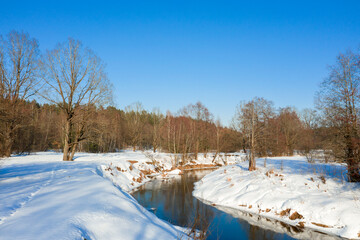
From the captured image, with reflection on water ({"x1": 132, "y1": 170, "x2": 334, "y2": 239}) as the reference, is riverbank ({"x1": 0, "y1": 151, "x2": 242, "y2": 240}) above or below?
above

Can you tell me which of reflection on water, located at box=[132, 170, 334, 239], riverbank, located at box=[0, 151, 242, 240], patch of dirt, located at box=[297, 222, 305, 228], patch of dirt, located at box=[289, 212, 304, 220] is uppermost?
riverbank, located at box=[0, 151, 242, 240]

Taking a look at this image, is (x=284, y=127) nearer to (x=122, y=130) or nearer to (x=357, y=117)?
(x=357, y=117)

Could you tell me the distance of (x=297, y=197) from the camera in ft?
40.1

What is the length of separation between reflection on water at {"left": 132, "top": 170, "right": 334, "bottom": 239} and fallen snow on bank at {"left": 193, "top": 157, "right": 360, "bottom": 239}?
72 centimetres

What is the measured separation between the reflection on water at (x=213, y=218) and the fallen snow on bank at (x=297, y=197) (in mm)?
721

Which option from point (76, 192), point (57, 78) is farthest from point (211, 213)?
point (57, 78)

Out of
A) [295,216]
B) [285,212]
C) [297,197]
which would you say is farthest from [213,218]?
[297,197]

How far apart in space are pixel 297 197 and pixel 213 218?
5.10 m

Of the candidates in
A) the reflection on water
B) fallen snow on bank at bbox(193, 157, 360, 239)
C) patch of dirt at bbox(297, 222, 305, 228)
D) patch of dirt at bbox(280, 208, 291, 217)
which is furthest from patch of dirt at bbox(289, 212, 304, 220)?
the reflection on water

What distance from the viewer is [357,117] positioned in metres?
11.4

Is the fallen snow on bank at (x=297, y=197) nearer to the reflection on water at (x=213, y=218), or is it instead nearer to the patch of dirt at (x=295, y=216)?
the patch of dirt at (x=295, y=216)

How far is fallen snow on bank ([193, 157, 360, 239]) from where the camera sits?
991cm

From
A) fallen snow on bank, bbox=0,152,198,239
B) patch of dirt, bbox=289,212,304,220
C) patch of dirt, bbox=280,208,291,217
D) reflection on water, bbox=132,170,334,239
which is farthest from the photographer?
patch of dirt, bbox=280,208,291,217

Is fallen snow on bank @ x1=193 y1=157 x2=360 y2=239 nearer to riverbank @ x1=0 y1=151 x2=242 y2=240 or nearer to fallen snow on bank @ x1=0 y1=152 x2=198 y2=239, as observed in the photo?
riverbank @ x1=0 y1=151 x2=242 y2=240
